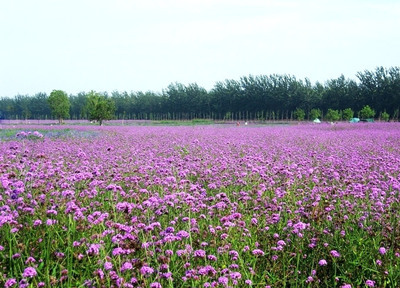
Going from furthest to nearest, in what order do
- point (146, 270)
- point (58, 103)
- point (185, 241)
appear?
point (58, 103)
point (185, 241)
point (146, 270)

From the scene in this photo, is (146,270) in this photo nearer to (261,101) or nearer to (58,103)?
(58,103)

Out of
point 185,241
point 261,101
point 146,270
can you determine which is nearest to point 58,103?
point 261,101

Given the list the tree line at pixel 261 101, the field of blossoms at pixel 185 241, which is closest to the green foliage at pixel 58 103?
the tree line at pixel 261 101

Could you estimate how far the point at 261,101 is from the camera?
79.2m

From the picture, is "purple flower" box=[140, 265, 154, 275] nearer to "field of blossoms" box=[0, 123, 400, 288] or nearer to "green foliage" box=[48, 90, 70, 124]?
"field of blossoms" box=[0, 123, 400, 288]

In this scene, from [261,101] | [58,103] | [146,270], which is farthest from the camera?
[261,101]

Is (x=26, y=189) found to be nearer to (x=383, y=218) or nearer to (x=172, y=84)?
(x=383, y=218)

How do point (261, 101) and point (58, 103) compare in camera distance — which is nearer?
point (58, 103)

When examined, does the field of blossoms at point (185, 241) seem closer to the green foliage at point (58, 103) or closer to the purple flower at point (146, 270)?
the purple flower at point (146, 270)

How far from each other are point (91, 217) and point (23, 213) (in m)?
1.13

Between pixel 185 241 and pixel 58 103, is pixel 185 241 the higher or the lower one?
the lower one

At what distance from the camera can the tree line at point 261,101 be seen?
207ft

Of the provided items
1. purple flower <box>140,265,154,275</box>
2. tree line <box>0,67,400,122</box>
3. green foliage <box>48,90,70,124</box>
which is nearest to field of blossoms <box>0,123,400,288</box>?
purple flower <box>140,265,154,275</box>

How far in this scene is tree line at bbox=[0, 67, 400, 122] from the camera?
63000 mm
